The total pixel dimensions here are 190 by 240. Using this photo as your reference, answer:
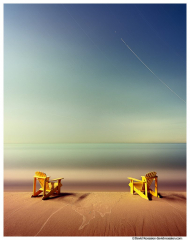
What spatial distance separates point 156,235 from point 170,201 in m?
1.48

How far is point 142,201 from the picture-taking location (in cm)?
373

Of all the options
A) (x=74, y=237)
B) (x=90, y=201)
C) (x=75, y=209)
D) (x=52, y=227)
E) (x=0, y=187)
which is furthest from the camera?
(x=90, y=201)

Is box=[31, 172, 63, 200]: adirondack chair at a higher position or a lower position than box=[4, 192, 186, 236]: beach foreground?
higher

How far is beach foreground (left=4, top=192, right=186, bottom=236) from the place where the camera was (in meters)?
2.65

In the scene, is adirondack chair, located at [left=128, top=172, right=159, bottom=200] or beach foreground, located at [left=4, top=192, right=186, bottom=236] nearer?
beach foreground, located at [left=4, top=192, right=186, bottom=236]

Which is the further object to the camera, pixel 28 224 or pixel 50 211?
pixel 50 211

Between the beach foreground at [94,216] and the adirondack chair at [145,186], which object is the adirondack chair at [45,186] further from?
the adirondack chair at [145,186]

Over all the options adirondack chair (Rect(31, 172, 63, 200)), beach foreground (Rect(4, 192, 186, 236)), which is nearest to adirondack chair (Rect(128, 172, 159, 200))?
beach foreground (Rect(4, 192, 186, 236))

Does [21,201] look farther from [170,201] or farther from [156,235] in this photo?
[170,201]

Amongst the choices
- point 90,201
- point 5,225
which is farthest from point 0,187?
point 90,201

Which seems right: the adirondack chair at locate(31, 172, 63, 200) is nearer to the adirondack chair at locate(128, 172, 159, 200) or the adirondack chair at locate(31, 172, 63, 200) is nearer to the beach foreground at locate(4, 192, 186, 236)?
the beach foreground at locate(4, 192, 186, 236)

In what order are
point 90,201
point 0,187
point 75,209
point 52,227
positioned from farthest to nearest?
point 90,201 < point 75,209 < point 0,187 < point 52,227

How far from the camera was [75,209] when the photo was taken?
131 inches

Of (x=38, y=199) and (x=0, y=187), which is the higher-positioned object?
(x=0, y=187)
